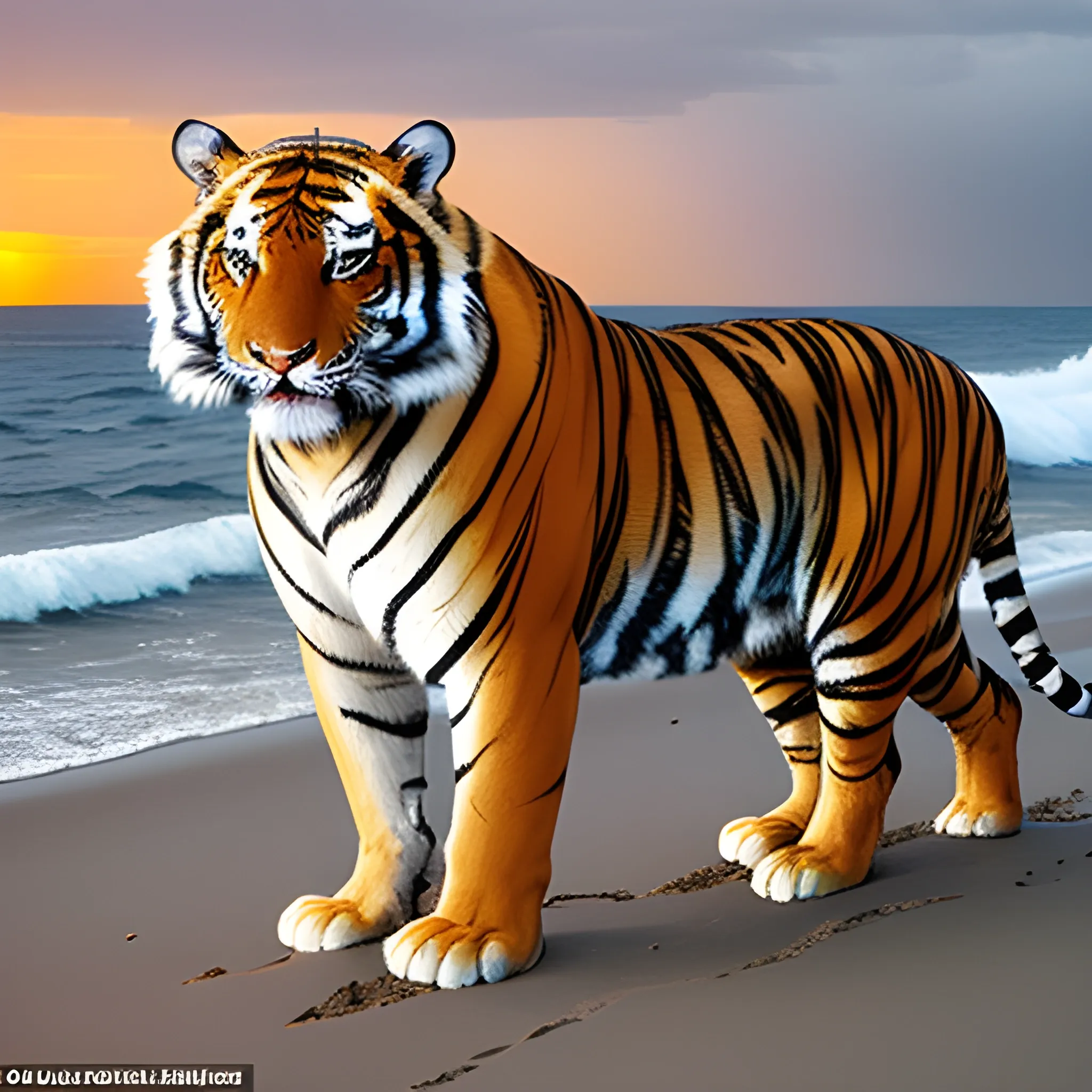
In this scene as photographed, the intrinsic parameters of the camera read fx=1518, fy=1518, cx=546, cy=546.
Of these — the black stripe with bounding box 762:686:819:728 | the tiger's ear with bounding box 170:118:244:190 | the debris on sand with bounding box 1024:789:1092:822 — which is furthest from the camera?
the debris on sand with bounding box 1024:789:1092:822

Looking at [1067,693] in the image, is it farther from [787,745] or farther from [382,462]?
[382,462]

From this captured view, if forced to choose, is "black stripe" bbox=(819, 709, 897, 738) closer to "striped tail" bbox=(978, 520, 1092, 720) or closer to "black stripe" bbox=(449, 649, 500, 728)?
"striped tail" bbox=(978, 520, 1092, 720)

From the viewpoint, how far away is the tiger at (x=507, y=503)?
8.52 feet

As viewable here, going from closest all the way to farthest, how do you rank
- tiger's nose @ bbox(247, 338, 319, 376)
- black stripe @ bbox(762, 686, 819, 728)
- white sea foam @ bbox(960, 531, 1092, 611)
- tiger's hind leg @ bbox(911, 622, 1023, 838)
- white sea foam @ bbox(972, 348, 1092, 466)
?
tiger's nose @ bbox(247, 338, 319, 376)
tiger's hind leg @ bbox(911, 622, 1023, 838)
black stripe @ bbox(762, 686, 819, 728)
white sea foam @ bbox(960, 531, 1092, 611)
white sea foam @ bbox(972, 348, 1092, 466)

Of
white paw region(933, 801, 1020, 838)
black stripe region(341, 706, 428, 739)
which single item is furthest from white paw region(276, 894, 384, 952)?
white paw region(933, 801, 1020, 838)

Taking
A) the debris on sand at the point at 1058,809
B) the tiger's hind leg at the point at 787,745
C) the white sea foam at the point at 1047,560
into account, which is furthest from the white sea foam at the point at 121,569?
the debris on sand at the point at 1058,809

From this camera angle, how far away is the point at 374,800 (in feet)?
10.1

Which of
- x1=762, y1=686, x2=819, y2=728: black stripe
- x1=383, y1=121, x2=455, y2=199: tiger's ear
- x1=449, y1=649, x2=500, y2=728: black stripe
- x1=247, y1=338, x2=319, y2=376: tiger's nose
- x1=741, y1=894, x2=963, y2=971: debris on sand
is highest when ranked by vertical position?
x1=383, y1=121, x2=455, y2=199: tiger's ear

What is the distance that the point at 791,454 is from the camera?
317cm

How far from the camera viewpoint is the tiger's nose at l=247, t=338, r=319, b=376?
8.18ft

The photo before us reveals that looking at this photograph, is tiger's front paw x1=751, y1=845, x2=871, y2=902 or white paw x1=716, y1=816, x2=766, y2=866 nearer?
tiger's front paw x1=751, y1=845, x2=871, y2=902

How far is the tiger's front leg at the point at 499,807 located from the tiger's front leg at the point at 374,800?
27 cm

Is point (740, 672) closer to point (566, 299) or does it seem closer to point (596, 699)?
point (566, 299)

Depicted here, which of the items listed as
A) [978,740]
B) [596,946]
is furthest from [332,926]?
[978,740]
